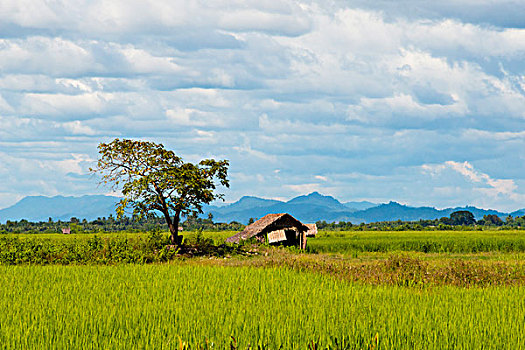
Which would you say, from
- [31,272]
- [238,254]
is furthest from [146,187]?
[31,272]

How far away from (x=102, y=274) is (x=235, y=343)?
9.53 meters

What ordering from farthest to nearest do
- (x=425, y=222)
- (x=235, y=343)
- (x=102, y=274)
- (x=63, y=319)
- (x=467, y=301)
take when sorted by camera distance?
(x=425, y=222) → (x=102, y=274) → (x=467, y=301) → (x=63, y=319) → (x=235, y=343)

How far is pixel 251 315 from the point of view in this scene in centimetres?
923

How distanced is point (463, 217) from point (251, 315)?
12818 cm

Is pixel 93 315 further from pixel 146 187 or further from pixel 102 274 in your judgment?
pixel 146 187

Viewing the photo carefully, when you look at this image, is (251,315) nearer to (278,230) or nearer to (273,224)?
(278,230)

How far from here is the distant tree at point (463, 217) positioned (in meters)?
127

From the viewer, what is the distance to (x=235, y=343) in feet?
23.5

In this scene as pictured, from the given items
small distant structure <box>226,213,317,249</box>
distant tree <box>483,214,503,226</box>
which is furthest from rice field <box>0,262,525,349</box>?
distant tree <box>483,214,503,226</box>

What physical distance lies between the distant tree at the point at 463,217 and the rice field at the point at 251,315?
393ft

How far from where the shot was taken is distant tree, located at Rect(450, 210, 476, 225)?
12669 centimetres

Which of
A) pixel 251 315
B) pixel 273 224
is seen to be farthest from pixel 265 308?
pixel 273 224

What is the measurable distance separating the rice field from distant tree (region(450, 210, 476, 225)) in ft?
393

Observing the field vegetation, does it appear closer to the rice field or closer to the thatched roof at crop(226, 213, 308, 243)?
the rice field
